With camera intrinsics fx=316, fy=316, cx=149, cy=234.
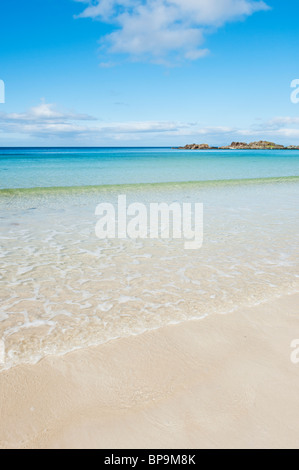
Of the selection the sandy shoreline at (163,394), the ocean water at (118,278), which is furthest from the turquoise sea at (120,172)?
the sandy shoreline at (163,394)

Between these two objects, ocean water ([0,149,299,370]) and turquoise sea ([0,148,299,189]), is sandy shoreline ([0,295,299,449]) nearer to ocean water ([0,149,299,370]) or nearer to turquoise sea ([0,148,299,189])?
ocean water ([0,149,299,370])

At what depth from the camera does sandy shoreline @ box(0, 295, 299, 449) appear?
97.7 inches

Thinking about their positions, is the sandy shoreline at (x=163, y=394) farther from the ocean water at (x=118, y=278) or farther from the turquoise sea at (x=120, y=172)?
the turquoise sea at (x=120, y=172)

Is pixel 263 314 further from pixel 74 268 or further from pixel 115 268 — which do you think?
pixel 74 268

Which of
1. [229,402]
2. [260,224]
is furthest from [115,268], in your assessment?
[260,224]

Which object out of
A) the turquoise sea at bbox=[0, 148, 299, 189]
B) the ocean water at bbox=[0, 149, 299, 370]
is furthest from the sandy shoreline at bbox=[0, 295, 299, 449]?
the turquoise sea at bbox=[0, 148, 299, 189]

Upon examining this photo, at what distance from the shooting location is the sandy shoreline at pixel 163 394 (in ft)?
8.14

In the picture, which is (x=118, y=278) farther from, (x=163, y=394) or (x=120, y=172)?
(x=120, y=172)

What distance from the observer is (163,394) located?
291cm

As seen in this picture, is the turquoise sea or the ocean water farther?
the turquoise sea

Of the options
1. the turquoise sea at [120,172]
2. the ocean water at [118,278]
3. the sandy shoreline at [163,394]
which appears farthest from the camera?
the turquoise sea at [120,172]

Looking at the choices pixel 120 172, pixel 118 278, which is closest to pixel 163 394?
pixel 118 278

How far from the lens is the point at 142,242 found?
797 centimetres

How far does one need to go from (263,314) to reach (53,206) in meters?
10.8
